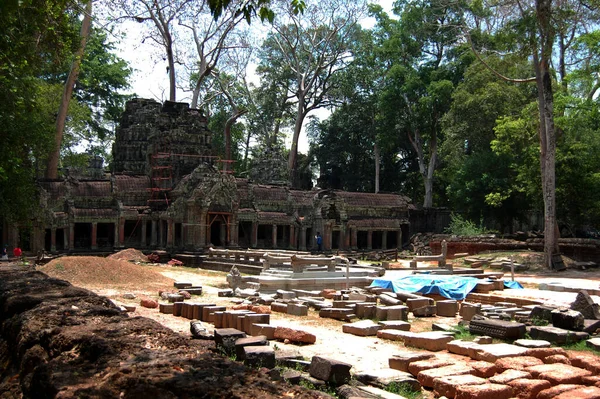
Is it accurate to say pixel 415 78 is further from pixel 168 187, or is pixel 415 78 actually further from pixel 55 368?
pixel 55 368

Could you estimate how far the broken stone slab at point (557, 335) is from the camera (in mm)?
10844

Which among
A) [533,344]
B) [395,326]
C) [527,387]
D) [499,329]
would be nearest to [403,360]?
[527,387]

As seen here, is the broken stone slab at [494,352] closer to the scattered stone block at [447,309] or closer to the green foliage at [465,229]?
the scattered stone block at [447,309]

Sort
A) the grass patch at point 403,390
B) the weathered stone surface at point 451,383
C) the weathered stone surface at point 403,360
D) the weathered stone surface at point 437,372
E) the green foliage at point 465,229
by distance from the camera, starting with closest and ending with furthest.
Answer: the weathered stone surface at point 451,383 → the grass patch at point 403,390 → the weathered stone surface at point 437,372 → the weathered stone surface at point 403,360 → the green foliage at point 465,229

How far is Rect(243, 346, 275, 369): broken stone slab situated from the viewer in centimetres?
754

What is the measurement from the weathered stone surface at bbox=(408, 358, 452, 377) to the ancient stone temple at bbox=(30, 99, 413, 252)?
25.2 m

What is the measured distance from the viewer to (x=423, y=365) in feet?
27.5

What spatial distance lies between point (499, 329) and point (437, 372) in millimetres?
3821

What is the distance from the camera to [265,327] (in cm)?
1095

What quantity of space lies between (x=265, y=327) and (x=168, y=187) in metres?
26.1

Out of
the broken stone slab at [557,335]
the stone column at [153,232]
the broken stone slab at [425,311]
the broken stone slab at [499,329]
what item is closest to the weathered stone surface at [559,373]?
the broken stone slab at [557,335]

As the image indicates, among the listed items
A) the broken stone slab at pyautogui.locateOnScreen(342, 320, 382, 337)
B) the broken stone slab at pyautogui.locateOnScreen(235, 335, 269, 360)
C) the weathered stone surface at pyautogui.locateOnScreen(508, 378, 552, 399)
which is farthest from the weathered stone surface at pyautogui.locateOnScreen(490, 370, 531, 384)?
the broken stone slab at pyautogui.locateOnScreen(342, 320, 382, 337)

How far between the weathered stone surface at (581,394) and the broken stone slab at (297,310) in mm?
7977

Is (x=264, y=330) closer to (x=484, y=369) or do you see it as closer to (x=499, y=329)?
(x=484, y=369)
